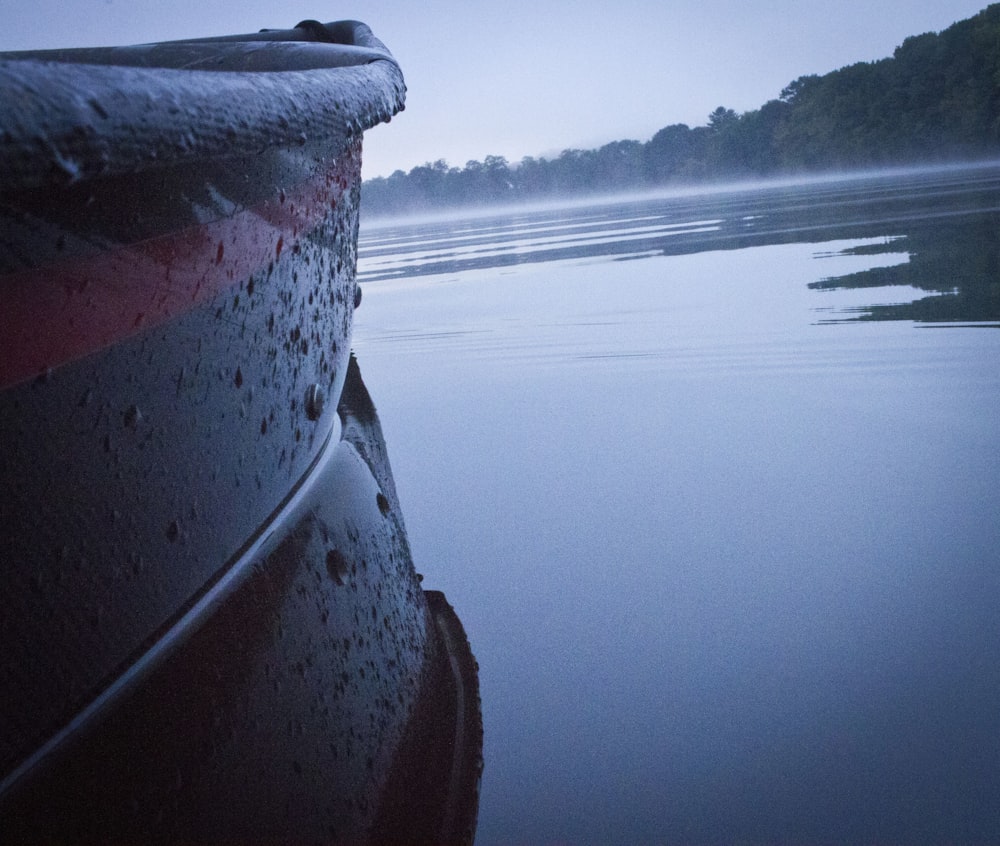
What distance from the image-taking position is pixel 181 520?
3.12 ft

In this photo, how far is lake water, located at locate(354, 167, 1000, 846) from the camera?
36.5 inches

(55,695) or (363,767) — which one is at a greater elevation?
(55,695)

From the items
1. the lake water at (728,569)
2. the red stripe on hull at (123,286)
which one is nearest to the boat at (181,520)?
the red stripe on hull at (123,286)

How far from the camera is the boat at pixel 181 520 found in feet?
2.31

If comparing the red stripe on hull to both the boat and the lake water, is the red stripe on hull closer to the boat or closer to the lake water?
the boat

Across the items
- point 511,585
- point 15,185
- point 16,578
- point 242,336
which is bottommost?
point 511,585

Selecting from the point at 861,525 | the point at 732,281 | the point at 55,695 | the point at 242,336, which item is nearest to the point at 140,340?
the point at 242,336

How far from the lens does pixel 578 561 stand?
1542 millimetres

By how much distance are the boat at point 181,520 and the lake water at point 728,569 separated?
0.17 metres

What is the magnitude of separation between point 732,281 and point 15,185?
5275 mm

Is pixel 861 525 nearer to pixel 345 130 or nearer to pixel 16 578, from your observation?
pixel 345 130

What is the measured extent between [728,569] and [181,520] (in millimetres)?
921

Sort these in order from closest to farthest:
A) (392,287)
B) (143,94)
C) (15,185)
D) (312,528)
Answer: (15,185) < (143,94) < (312,528) < (392,287)

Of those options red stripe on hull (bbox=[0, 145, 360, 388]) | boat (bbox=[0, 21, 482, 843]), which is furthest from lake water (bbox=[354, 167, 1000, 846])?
red stripe on hull (bbox=[0, 145, 360, 388])
